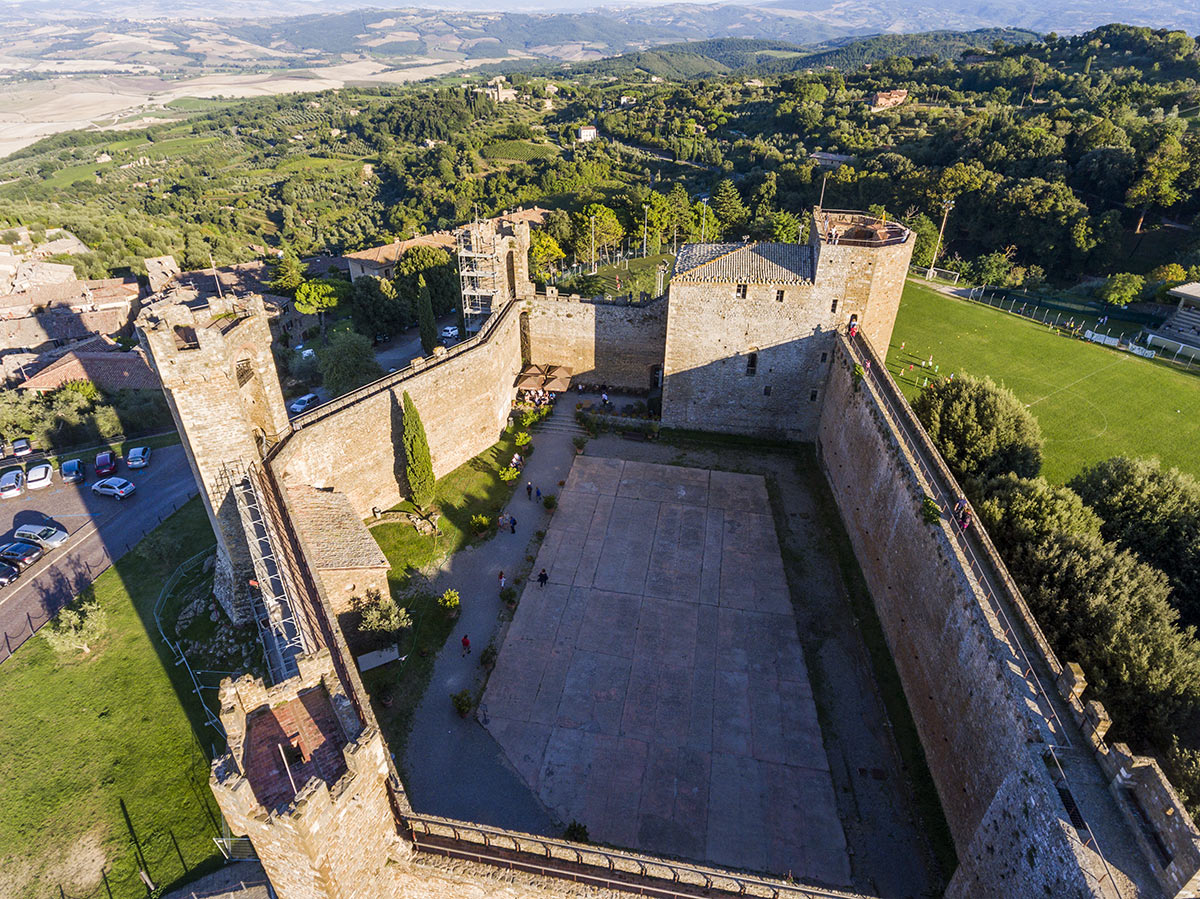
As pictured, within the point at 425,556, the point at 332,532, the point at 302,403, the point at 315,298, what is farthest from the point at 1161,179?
the point at 315,298

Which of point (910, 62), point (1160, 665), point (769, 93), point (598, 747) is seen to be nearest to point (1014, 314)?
point (1160, 665)

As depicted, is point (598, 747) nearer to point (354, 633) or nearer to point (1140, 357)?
point (354, 633)

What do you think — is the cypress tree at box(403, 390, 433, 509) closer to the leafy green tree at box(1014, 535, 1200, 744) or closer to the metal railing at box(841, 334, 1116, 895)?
the metal railing at box(841, 334, 1116, 895)

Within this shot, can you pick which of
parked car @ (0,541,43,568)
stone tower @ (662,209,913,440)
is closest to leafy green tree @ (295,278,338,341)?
parked car @ (0,541,43,568)

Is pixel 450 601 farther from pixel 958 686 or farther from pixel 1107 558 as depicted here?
pixel 1107 558

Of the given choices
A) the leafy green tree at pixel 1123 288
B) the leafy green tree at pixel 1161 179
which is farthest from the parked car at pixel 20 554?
the leafy green tree at pixel 1161 179
